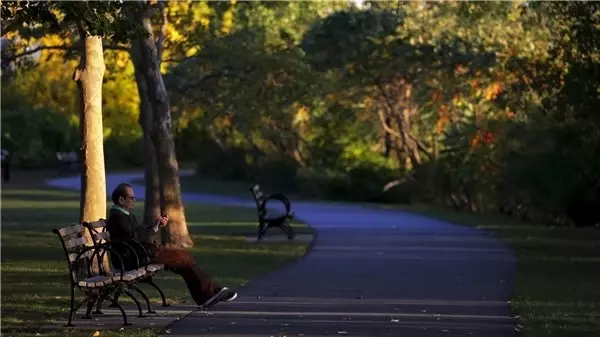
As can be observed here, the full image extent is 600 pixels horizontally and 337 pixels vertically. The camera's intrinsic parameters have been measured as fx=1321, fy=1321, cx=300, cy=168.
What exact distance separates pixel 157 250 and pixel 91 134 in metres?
3.30

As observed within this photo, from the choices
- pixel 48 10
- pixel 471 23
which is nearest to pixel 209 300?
pixel 48 10

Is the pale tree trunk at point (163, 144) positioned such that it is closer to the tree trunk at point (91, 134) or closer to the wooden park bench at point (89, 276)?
the tree trunk at point (91, 134)

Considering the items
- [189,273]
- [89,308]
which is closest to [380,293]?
[189,273]

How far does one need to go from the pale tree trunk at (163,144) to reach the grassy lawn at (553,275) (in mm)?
5951

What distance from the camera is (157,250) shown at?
44.4 ft

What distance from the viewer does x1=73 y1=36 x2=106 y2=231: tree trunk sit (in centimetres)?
1639

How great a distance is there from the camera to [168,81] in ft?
95.7

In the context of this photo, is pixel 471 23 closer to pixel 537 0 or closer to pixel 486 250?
pixel 537 0

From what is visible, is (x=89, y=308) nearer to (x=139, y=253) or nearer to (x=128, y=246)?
(x=128, y=246)

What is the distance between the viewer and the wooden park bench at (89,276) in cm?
1209

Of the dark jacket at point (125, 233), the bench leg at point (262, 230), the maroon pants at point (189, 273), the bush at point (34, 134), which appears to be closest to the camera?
the dark jacket at point (125, 233)

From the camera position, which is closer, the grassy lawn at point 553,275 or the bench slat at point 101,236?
the grassy lawn at point 553,275

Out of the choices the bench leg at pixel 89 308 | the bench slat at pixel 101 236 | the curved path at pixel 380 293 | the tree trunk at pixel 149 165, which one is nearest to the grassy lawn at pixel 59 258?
the bench leg at pixel 89 308

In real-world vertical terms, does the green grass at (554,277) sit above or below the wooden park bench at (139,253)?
below
